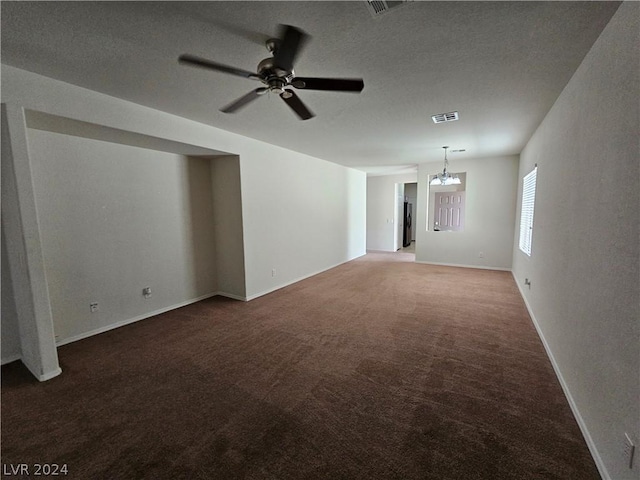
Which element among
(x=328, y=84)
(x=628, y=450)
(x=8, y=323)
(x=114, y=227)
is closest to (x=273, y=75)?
(x=328, y=84)

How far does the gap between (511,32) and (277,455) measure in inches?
117

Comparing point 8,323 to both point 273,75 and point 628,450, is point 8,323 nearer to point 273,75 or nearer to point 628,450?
point 273,75

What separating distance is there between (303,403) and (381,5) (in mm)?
2610

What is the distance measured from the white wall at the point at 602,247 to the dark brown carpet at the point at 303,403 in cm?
34

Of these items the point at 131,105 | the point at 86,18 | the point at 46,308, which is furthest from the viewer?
the point at 131,105

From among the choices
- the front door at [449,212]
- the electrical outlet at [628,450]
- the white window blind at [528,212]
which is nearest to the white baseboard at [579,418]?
the electrical outlet at [628,450]

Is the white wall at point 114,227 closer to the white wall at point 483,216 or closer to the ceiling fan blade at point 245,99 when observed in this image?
the ceiling fan blade at point 245,99

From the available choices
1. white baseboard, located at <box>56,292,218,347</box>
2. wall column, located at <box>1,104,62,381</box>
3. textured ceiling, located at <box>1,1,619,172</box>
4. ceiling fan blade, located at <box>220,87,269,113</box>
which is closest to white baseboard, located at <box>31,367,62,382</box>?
wall column, located at <box>1,104,62,381</box>

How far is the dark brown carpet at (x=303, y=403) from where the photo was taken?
1.59 meters

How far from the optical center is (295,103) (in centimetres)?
220

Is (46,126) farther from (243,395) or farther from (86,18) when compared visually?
(243,395)

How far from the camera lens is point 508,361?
2.57 metres

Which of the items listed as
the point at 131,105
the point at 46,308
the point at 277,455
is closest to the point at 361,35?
the point at 131,105

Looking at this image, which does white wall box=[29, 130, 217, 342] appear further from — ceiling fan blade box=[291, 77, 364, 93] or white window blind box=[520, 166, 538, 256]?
white window blind box=[520, 166, 538, 256]
